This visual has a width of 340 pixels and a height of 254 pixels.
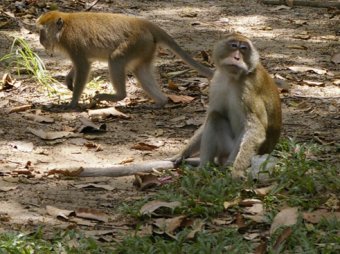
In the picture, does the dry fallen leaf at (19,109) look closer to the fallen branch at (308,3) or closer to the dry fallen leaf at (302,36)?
the dry fallen leaf at (302,36)

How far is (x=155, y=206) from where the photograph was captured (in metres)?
5.49

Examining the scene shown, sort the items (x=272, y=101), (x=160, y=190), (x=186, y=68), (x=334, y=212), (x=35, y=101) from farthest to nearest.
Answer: (x=186, y=68) → (x=35, y=101) → (x=272, y=101) → (x=160, y=190) → (x=334, y=212)

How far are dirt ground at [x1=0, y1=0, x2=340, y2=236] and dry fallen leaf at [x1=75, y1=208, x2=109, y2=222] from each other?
53 millimetres

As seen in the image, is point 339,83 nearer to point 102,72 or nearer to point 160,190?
point 102,72

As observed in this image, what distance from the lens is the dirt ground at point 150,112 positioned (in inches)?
235

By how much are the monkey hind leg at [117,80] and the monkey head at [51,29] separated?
75 centimetres

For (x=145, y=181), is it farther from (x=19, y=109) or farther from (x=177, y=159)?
(x=19, y=109)

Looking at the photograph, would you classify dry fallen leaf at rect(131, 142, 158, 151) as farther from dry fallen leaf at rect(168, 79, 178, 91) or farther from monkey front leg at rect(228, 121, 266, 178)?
dry fallen leaf at rect(168, 79, 178, 91)

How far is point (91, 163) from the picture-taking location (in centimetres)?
677

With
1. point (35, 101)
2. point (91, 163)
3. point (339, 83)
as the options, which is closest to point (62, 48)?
point (35, 101)

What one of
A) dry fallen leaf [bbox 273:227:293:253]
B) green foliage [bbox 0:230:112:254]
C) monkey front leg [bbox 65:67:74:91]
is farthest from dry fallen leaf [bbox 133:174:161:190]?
monkey front leg [bbox 65:67:74:91]

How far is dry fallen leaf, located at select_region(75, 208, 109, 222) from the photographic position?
5410mm

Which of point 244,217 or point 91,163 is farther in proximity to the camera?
point 91,163

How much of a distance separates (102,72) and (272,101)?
147 inches
